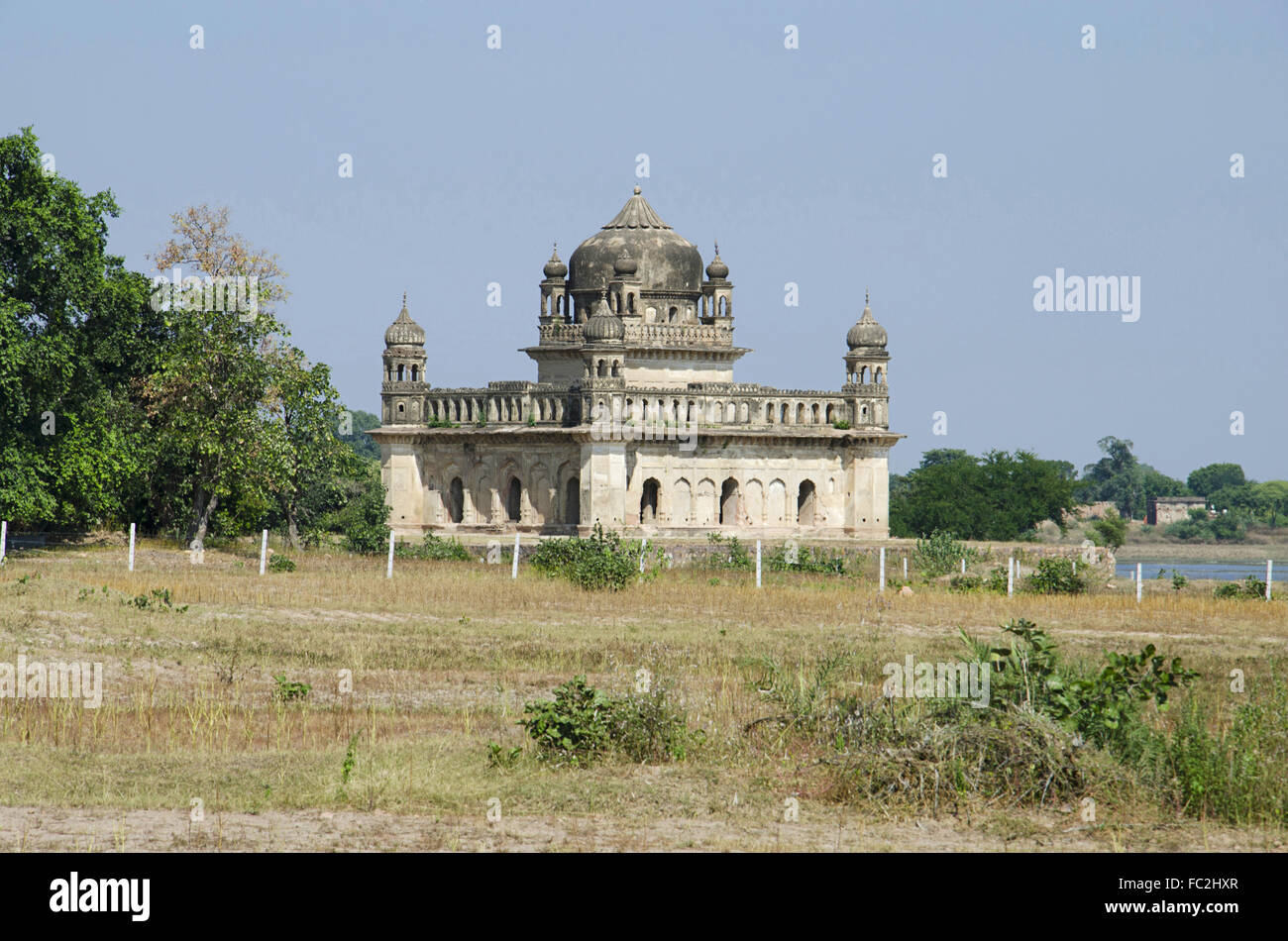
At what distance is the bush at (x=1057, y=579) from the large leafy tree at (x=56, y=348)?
2226cm

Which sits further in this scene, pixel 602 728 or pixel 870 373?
pixel 870 373

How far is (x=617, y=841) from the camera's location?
15.8m

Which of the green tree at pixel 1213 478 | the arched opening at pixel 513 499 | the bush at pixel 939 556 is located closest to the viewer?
the bush at pixel 939 556

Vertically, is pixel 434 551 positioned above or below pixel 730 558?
above

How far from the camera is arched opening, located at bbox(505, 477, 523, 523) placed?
61.0 metres

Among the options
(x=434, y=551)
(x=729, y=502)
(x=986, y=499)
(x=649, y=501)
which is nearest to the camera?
(x=434, y=551)

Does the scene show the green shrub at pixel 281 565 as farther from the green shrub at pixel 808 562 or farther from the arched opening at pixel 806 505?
the arched opening at pixel 806 505

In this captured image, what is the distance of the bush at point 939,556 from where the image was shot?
157 feet

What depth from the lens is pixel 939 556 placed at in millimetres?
48625

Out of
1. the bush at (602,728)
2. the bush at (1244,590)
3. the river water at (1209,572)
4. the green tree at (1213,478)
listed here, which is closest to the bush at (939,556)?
the river water at (1209,572)

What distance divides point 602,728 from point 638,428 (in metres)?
38.6

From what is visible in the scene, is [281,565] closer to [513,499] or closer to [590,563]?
[590,563]

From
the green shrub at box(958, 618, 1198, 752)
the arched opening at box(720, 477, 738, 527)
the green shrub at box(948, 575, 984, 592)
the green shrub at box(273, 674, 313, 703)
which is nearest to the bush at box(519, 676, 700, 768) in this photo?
the green shrub at box(958, 618, 1198, 752)

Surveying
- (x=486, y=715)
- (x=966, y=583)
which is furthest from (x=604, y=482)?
(x=486, y=715)
